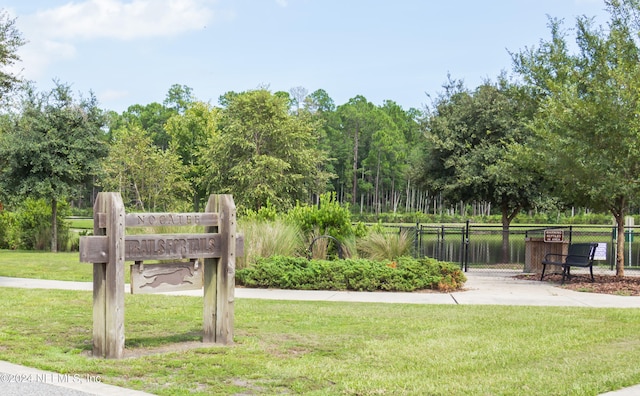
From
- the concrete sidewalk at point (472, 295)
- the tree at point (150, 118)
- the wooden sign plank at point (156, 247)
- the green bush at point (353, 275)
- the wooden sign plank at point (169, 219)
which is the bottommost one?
the concrete sidewalk at point (472, 295)

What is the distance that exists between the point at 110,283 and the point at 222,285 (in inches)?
53.8

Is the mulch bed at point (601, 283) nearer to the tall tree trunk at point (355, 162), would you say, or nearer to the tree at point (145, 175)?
the tree at point (145, 175)

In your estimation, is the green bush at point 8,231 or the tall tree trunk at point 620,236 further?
the green bush at point 8,231

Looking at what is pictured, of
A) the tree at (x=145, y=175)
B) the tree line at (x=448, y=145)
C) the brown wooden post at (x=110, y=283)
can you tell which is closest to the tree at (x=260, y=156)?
the tree line at (x=448, y=145)

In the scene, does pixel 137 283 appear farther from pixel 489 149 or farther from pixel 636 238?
pixel 636 238

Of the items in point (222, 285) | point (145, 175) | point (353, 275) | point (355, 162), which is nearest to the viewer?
point (222, 285)

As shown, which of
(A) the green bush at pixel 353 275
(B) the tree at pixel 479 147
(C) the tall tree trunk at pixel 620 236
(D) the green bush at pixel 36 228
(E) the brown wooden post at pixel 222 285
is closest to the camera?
(E) the brown wooden post at pixel 222 285

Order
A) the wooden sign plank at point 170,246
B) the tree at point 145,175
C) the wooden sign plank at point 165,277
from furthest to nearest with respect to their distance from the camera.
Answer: the tree at point 145,175 < the wooden sign plank at point 165,277 < the wooden sign plank at point 170,246

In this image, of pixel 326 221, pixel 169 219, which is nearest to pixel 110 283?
pixel 169 219

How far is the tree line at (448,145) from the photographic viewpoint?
602 inches

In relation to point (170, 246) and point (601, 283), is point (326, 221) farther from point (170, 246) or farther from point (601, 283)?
point (170, 246)

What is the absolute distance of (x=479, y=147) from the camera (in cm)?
Answer: 2688

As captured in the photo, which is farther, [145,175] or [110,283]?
[145,175]

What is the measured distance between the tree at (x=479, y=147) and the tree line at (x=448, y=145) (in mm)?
60
